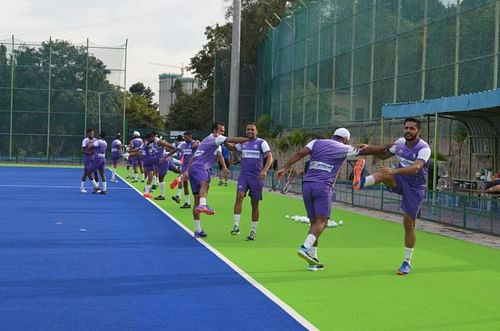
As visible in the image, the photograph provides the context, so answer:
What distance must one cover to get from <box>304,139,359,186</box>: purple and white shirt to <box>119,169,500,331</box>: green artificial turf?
4.11 feet

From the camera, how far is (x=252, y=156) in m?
13.0

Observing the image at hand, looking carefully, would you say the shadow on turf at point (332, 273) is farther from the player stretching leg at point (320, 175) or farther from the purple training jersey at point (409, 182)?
the purple training jersey at point (409, 182)

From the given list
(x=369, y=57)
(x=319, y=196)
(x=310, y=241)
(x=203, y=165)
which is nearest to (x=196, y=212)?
(x=203, y=165)

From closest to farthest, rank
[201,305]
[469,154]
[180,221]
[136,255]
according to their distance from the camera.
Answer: [201,305], [136,255], [180,221], [469,154]

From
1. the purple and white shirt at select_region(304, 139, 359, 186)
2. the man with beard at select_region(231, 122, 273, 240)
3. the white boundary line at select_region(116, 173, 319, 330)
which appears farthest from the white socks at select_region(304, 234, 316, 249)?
the man with beard at select_region(231, 122, 273, 240)

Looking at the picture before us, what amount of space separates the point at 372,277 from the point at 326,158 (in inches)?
65.7

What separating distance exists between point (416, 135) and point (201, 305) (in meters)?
3.80

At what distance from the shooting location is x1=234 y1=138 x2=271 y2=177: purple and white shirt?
42.6 ft

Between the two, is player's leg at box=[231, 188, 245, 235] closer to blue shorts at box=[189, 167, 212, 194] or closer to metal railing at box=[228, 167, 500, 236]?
blue shorts at box=[189, 167, 212, 194]

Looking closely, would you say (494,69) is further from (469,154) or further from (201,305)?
(201,305)

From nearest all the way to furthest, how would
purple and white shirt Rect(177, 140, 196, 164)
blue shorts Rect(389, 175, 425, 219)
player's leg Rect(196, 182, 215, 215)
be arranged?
blue shorts Rect(389, 175, 425, 219) < player's leg Rect(196, 182, 215, 215) < purple and white shirt Rect(177, 140, 196, 164)

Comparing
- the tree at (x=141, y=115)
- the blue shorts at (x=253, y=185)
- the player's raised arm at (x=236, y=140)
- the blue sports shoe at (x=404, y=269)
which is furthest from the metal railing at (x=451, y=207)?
the tree at (x=141, y=115)

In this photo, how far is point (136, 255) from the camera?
10758 millimetres

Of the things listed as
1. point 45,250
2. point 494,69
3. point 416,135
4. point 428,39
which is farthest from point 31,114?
point 416,135
